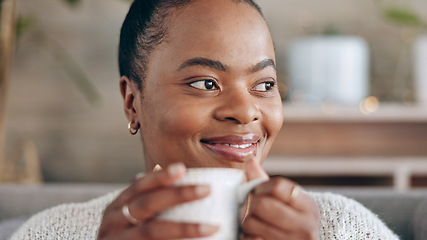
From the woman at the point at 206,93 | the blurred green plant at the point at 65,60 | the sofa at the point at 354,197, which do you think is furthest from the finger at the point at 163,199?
the blurred green plant at the point at 65,60

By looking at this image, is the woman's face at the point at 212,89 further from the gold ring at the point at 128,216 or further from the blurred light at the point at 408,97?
the blurred light at the point at 408,97

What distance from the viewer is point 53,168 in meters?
3.02

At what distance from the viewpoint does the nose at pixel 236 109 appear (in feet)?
2.49

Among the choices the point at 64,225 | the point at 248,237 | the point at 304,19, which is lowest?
the point at 64,225

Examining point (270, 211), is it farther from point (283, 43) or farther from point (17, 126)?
point (17, 126)

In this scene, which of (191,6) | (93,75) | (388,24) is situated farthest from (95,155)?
(191,6)

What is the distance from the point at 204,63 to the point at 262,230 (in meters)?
0.33

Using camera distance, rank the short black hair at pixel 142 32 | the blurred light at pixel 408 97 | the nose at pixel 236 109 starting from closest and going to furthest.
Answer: the nose at pixel 236 109
the short black hair at pixel 142 32
the blurred light at pixel 408 97

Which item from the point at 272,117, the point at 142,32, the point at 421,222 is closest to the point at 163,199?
the point at 272,117

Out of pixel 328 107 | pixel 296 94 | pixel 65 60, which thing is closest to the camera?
pixel 328 107

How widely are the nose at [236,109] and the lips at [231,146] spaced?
27 mm

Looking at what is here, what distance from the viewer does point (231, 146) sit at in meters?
0.77

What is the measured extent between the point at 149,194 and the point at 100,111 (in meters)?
2.51

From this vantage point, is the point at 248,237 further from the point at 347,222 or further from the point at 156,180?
the point at 347,222
